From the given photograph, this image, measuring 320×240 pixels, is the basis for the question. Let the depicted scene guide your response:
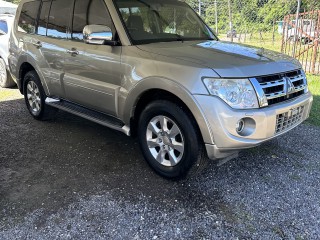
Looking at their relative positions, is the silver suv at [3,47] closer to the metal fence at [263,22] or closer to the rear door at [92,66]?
the rear door at [92,66]

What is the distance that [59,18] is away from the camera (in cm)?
463

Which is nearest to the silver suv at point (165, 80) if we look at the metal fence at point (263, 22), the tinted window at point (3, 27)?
the tinted window at point (3, 27)

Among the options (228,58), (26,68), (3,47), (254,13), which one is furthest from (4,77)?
(254,13)

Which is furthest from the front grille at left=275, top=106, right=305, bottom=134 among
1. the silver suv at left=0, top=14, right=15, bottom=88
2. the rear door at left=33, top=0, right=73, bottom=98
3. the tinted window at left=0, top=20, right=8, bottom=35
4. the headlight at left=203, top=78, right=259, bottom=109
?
the tinted window at left=0, top=20, right=8, bottom=35

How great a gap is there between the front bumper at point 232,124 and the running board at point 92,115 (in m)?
1.14

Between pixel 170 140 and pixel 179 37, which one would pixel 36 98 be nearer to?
pixel 179 37

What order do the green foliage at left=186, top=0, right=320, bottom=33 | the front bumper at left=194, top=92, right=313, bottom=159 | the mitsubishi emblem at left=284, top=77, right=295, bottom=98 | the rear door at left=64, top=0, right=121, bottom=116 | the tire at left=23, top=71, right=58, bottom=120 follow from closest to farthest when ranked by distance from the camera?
the front bumper at left=194, top=92, right=313, bottom=159, the mitsubishi emblem at left=284, top=77, right=295, bottom=98, the rear door at left=64, top=0, right=121, bottom=116, the tire at left=23, top=71, right=58, bottom=120, the green foliage at left=186, top=0, right=320, bottom=33

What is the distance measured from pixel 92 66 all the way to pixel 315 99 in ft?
15.0

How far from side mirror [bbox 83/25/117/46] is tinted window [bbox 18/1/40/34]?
1954 millimetres

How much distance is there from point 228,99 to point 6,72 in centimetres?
654

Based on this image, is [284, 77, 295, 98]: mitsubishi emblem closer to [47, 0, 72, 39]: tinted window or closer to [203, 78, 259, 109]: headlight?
[203, 78, 259, 109]: headlight

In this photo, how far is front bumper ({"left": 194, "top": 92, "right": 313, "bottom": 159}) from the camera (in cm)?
290

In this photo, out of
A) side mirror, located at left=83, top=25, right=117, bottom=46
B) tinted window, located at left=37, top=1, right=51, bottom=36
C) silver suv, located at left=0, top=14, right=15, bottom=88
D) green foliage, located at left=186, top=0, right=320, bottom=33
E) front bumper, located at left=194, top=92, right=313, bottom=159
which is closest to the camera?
front bumper, located at left=194, top=92, right=313, bottom=159

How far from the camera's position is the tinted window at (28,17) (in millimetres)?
5204
